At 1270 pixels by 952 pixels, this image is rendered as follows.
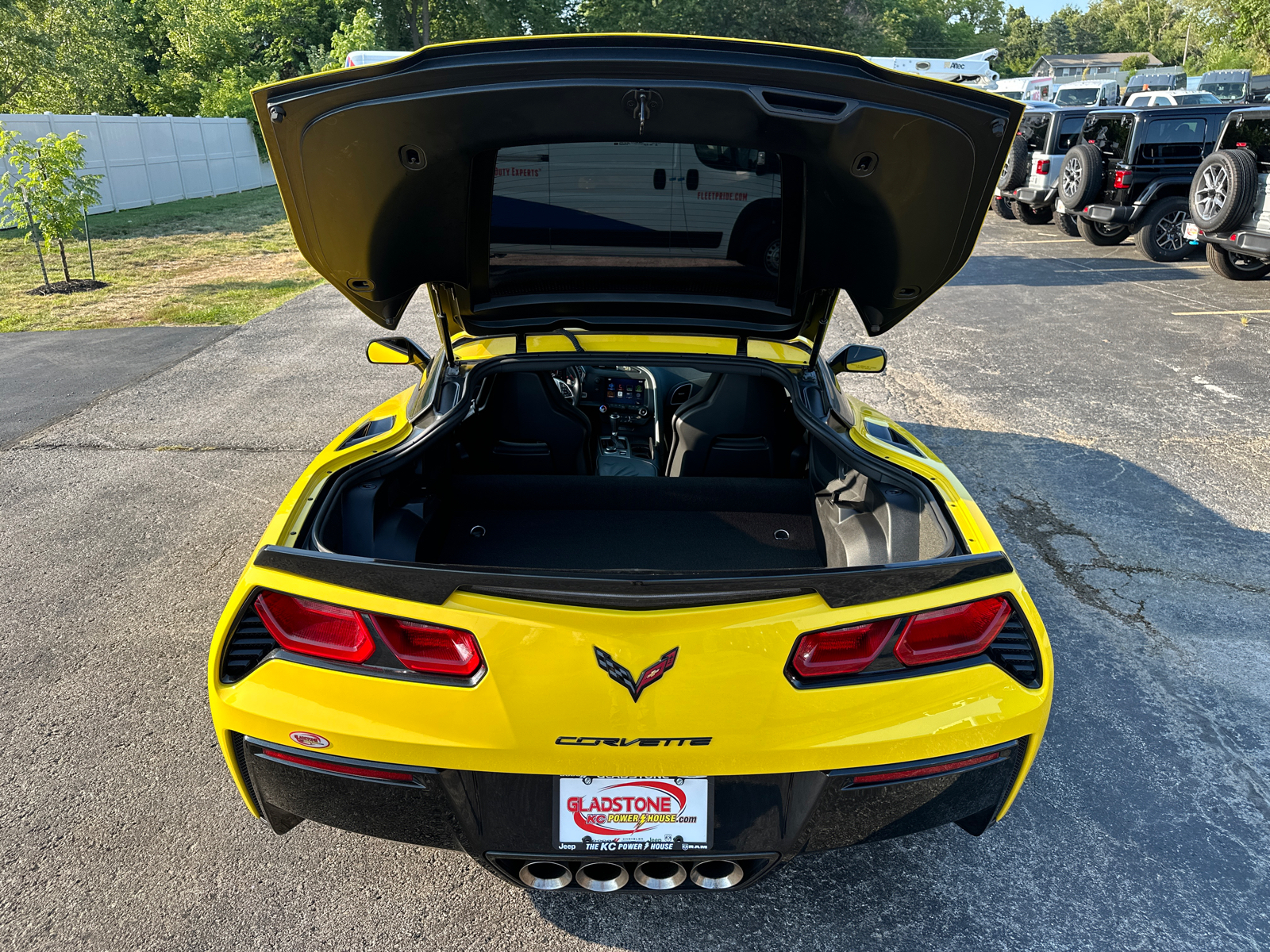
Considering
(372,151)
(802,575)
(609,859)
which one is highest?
(372,151)

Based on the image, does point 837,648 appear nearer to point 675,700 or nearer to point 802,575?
point 802,575

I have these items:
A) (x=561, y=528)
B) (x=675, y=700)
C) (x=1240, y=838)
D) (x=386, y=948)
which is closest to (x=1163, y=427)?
(x=1240, y=838)

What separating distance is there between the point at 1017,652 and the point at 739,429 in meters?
1.50

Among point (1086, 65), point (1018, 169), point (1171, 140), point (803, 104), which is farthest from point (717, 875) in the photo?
point (1086, 65)

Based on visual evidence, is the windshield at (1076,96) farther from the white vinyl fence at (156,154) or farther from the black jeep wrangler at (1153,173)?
the white vinyl fence at (156,154)

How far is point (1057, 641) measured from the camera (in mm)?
Answer: 3266

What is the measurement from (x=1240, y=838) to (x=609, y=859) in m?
1.92

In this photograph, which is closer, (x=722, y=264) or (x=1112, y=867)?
(x=1112, y=867)

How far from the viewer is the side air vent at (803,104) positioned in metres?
1.88

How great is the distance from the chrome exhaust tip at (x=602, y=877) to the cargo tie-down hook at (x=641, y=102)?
1709 millimetres

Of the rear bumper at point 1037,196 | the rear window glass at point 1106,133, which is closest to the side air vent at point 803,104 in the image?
the rear window glass at point 1106,133

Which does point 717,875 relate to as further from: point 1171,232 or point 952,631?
point 1171,232

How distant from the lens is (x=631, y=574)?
1.75 meters

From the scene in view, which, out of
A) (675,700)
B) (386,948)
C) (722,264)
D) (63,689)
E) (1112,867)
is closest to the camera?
(675,700)
